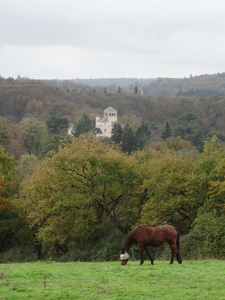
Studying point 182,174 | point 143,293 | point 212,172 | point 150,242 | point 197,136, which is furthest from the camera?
point 197,136

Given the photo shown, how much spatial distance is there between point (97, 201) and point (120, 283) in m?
21.6

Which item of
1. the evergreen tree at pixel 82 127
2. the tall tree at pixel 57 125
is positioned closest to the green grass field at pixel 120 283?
the evergreen tree at pixel 82 127

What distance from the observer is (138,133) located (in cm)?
10144

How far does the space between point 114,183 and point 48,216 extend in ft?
15.2

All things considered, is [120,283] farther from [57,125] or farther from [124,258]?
[57,125]

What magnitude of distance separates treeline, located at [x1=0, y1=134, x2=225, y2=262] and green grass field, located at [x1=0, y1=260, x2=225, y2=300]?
14.7 metres

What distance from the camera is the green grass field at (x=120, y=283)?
38.7 ft

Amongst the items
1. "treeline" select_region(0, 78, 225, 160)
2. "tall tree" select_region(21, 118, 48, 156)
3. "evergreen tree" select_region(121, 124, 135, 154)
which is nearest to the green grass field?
"evergreen tree" select_region(121, 124, 135, 154)

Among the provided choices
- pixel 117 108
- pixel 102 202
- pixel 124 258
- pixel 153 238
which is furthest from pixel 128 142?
pixel 117 108

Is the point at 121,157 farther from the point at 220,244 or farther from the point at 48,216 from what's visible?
the point at 220,244

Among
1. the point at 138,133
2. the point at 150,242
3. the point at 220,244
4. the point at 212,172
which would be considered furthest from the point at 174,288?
the point at 138,133

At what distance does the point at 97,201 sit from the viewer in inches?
1379

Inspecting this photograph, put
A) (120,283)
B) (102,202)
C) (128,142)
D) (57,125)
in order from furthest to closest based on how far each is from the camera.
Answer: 1. (57,125)
2. (128,142)
3. (102,202)
4. (120,283)

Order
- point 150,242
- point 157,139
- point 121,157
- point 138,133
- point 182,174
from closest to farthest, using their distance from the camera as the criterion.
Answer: point 150,242 → point 182,174 → point 121,157 → point 138,133 → point 157,139
